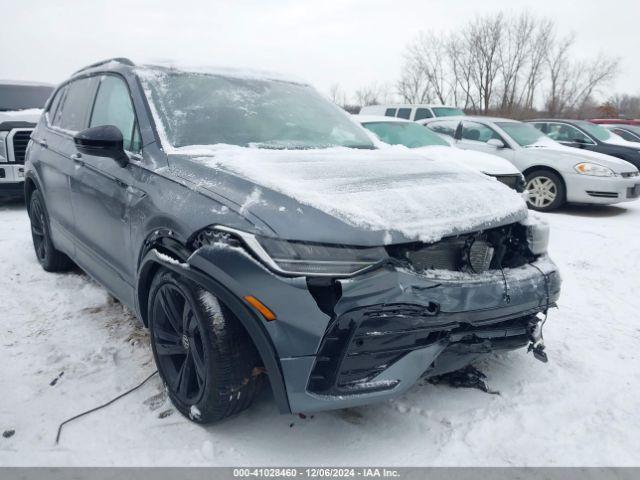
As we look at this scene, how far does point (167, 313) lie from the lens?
2.54 meters

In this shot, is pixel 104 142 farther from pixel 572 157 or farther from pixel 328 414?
pixel 572 157

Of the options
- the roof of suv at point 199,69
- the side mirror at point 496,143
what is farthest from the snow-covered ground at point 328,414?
the side mirror at point 496,143

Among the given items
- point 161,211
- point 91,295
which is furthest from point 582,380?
point 91,295

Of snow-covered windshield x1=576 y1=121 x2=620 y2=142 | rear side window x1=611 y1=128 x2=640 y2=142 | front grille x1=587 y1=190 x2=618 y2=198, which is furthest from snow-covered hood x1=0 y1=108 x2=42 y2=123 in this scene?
rear side window x1=611 y1=128 x2=640 y2=142

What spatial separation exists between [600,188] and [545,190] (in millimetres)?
761

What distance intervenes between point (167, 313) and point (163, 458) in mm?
658

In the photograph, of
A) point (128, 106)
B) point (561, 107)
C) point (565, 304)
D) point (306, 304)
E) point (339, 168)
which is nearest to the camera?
point (306, 304)

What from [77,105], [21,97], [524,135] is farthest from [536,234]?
[21,97]

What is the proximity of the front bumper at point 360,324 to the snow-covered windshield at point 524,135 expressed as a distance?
723cm

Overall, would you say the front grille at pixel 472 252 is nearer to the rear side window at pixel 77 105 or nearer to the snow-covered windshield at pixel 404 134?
the rear side window at pixel 77 105

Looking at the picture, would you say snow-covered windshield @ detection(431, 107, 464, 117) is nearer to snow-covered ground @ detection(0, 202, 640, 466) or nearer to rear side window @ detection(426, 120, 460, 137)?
rear side window @ detection(426, 120, 460, 137)

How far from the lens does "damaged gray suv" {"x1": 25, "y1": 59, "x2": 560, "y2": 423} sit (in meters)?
2.03

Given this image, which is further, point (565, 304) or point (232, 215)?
point (565, 304)

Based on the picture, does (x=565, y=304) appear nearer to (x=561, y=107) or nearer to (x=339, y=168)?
(x=339, y=168)
